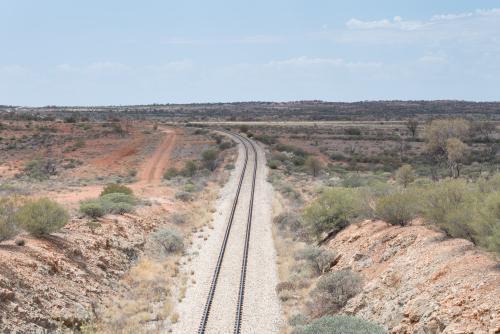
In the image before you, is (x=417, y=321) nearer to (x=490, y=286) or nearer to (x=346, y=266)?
(x=490, y=286)

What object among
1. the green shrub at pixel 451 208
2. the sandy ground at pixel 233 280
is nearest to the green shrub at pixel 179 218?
the sandy ground at pixel 233 280

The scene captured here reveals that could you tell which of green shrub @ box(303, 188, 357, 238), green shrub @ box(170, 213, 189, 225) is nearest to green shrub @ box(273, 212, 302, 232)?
green shrub @ box(303, 188, 357, 238)

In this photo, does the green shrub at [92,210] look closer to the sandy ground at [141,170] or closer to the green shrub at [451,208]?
the sandy ground at [141,170]

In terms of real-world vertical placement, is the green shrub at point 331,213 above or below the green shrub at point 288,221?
above

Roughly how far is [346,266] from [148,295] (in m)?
7.02

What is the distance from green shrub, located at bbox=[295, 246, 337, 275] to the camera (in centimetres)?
2005

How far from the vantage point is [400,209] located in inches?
757

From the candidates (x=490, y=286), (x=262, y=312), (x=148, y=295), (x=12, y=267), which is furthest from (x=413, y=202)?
(x=12, y=267)

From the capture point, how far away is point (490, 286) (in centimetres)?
1076

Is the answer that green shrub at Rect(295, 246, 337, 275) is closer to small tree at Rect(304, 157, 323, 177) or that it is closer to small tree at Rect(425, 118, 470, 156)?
small tree at Rect(304, 157, 323, 177)

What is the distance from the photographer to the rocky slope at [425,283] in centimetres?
1040

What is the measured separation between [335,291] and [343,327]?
358 cm

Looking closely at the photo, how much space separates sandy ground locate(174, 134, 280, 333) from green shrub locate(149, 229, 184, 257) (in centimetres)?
65

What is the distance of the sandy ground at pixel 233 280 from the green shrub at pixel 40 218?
548 centimetres
